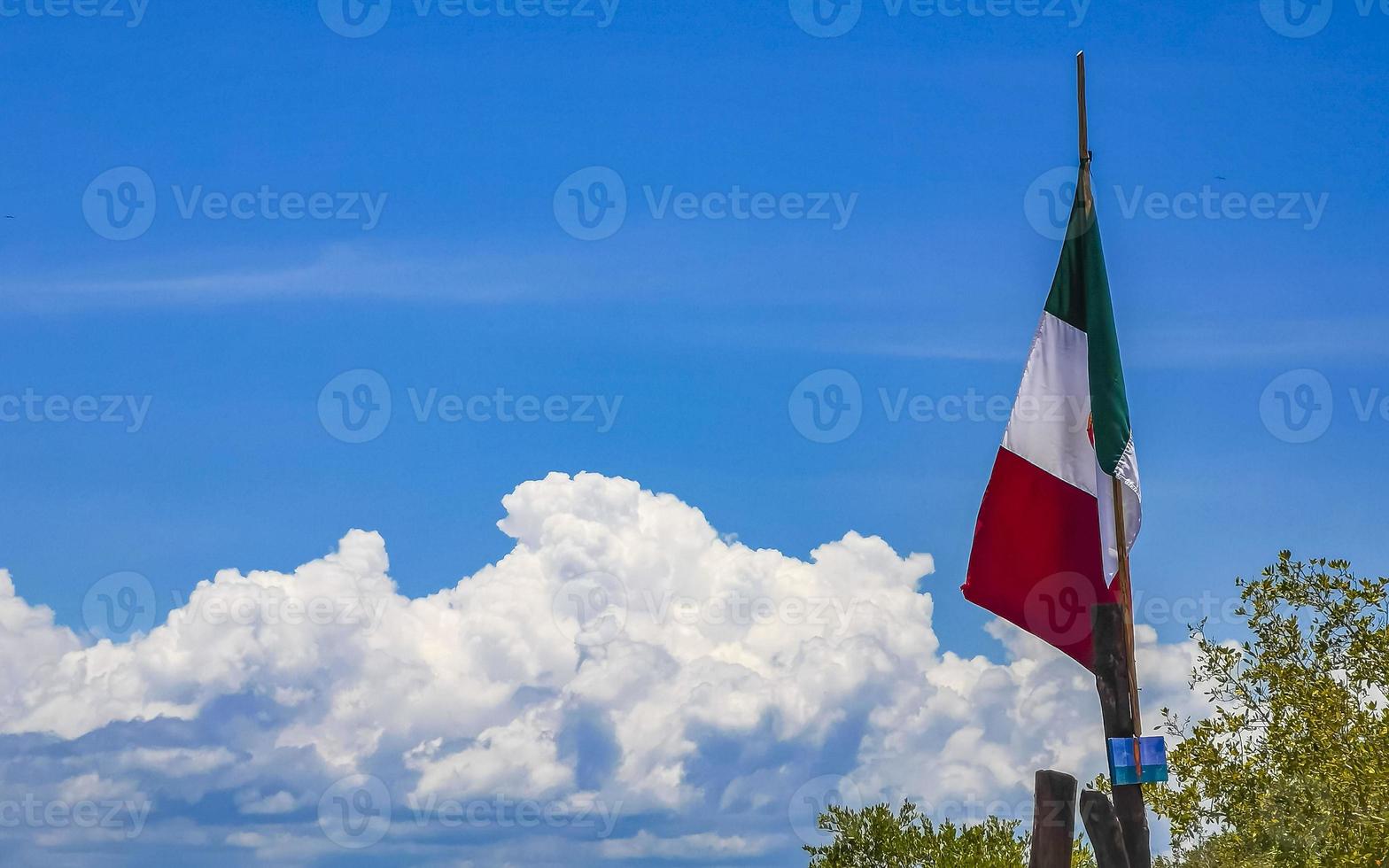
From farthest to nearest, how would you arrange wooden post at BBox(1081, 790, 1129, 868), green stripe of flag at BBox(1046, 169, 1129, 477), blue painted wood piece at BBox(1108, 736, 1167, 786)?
green stripe of flag at BBox(1046, 169, 1129, 477) < wooden post at BBox(1081, 790, 1129, 868) < blue painted wood piece at BBox(1108, 736, 1167, 786)

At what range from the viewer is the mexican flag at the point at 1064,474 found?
49.3 ft

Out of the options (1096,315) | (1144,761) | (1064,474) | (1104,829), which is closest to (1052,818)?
(1104,829)

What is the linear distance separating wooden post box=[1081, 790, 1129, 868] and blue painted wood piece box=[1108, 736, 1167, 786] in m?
0.45

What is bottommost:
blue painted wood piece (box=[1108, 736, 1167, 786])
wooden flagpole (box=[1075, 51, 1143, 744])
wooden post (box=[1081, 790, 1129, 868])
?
wooden post (box=[1081, 790, 1129, 868])

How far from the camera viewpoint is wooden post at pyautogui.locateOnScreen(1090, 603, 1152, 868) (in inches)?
556

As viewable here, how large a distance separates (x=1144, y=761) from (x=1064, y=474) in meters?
3.00

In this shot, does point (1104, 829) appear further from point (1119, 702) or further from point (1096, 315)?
point (1096, 315)

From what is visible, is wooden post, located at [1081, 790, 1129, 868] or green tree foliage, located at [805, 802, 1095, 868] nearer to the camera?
wooden post, located at [1081, 790, 1129, 868]

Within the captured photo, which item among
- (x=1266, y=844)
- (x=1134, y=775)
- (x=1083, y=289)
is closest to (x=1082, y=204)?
(x=1083, y=289)

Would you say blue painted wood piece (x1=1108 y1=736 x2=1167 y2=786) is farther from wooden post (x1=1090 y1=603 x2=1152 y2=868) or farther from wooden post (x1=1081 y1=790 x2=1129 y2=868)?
wooden post (x1=1081 y1=790 x2=1129 y2=868)

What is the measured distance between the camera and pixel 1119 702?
14.2 meters

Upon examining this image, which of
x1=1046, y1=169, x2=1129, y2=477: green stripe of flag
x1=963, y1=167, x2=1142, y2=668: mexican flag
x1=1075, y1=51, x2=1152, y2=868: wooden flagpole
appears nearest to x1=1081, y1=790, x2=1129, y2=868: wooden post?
x1=1075, y1=51, x2=1152, y2=868: wooden flagpole

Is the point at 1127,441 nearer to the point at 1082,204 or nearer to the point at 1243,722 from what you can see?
the point at 1082,204

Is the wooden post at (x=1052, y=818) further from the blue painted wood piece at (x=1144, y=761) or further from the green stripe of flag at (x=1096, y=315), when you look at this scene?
the green stripe of flag at (x=1096, y=315)
